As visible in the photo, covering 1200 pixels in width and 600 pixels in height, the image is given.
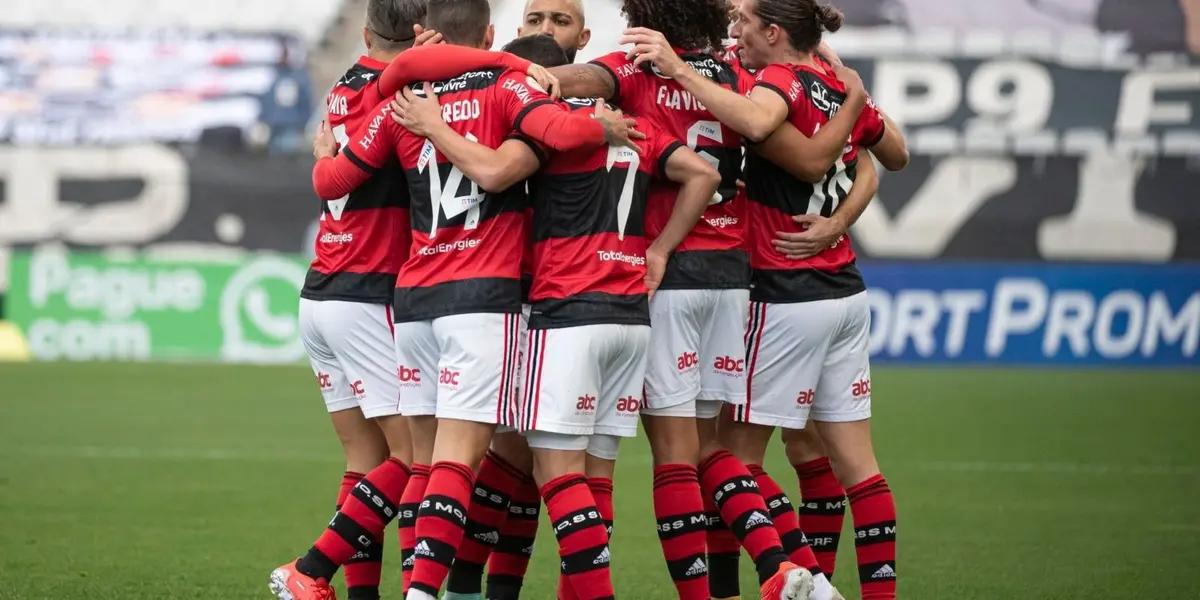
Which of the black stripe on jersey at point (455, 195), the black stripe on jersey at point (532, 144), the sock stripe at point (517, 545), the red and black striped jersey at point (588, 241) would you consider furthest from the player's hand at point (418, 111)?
the sock stripe at point (517, 545)

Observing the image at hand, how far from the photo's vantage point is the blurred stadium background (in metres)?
8.49

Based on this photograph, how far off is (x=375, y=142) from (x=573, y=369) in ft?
3.35

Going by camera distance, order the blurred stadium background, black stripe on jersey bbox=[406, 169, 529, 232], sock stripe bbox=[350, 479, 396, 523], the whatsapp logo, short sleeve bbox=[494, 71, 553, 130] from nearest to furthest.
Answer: short sleeve bbox=[494, 71, 553, 130] < black stripe on jersey bbox=[406, 169, 529, 232] < sock stripe bbox=[350, 479, 396, 523] < the blurred stadium background < the whatsapp logo

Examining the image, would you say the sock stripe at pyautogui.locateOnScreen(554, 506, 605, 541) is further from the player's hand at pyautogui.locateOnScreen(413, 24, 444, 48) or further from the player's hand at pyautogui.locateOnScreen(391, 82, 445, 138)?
the player's hand at pyautogui.locateOnScreen(413, 24, 444, 48)

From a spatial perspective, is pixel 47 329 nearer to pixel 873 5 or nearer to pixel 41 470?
pixel 41 470

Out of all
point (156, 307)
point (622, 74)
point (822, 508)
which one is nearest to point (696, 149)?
point (622, 74)

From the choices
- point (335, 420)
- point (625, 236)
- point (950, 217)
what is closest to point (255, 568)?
point (335, 420)

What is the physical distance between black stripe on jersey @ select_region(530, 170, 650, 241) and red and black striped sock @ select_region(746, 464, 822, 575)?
3.71 feet

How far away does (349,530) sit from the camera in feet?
17.6

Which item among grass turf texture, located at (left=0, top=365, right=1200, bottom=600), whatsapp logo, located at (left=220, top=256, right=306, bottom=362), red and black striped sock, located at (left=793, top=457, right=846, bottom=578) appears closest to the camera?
red and black striped sock, located at (left=793, top=457, right=846, bottom=578)

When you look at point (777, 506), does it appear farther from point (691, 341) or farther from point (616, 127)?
point (616, 127)

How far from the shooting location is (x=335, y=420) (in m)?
5.82

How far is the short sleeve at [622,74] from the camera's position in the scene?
535cm

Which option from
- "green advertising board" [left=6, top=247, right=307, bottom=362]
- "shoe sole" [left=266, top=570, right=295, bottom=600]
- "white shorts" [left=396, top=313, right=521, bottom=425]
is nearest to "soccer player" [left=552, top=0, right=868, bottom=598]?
"white shorts" [left=396, top=313, right=521, bottom=425]
